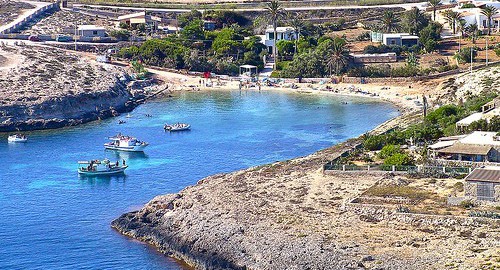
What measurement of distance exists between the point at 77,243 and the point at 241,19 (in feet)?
362

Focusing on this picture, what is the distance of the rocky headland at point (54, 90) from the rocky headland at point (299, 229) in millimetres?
41602

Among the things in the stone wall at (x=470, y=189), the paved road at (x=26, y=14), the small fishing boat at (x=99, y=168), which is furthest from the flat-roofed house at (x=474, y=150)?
the paved road at (x=26, y=14)

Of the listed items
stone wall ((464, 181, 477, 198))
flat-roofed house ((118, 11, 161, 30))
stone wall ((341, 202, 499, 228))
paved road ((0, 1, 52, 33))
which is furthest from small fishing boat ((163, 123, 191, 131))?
flat-roofed house ((118, 11, 161, 30))

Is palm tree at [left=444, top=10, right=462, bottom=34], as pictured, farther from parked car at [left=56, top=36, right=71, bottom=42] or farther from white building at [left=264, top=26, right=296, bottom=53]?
parked car at [left=56, top=36, right=71, bottom=42]

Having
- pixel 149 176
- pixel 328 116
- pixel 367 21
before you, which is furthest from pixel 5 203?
pixel 367 21

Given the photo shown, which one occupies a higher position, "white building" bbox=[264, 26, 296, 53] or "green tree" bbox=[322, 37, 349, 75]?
"white building" bbox=[264, 26, 296, 53]

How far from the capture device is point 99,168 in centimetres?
8600

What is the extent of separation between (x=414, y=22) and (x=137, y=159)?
68.0m

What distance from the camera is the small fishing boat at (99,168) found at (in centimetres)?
8581

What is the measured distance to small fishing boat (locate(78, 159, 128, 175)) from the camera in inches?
3378

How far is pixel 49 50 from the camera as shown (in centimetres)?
14575

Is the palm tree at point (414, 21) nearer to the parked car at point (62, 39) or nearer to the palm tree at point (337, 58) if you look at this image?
the palm tree at point (337, 58)

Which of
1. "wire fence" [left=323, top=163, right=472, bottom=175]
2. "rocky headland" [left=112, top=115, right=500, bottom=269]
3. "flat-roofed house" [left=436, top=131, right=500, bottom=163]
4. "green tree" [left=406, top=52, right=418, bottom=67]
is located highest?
"green tree" [left=406, top=52, right=418, bottom=67]

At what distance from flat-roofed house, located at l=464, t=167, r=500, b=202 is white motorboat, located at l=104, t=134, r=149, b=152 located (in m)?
40.0
